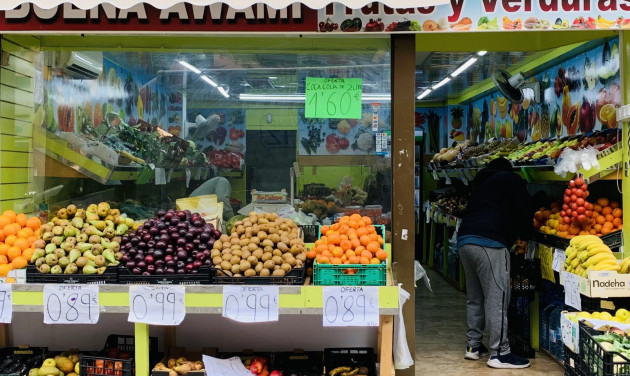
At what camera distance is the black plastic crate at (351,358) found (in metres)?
4.50

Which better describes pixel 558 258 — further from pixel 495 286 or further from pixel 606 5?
pixel 606 5

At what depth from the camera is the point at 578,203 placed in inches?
226

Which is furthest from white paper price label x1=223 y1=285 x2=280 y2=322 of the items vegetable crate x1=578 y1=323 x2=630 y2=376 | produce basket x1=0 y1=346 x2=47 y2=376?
vegetable crate x1=578 y1=323 x2=630 y2=376

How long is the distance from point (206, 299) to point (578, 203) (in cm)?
327

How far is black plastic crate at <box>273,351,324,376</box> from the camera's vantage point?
14.7 ft

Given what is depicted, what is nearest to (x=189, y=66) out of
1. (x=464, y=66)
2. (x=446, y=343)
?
(x=446, y=343)

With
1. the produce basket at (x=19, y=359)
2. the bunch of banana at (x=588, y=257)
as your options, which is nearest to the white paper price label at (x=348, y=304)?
the bunch of banana at (x=588, y=257)

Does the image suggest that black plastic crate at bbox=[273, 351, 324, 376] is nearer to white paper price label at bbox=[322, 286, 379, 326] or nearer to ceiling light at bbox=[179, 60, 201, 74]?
white paper price label at bbox=[322, 286, 379, 326]

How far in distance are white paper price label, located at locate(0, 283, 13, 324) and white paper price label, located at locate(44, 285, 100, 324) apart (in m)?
0.21

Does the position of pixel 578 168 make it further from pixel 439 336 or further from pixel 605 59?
pixel 439 336

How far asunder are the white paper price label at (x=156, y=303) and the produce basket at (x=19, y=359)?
924mm

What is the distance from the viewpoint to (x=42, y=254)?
4.38m

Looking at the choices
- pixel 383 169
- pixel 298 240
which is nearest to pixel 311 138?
pixel 383 169

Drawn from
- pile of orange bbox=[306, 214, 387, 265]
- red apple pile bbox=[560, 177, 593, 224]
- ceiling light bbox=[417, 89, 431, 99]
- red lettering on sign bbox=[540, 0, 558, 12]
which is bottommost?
pile of orange bbox=[306, 214, 387, 265]
